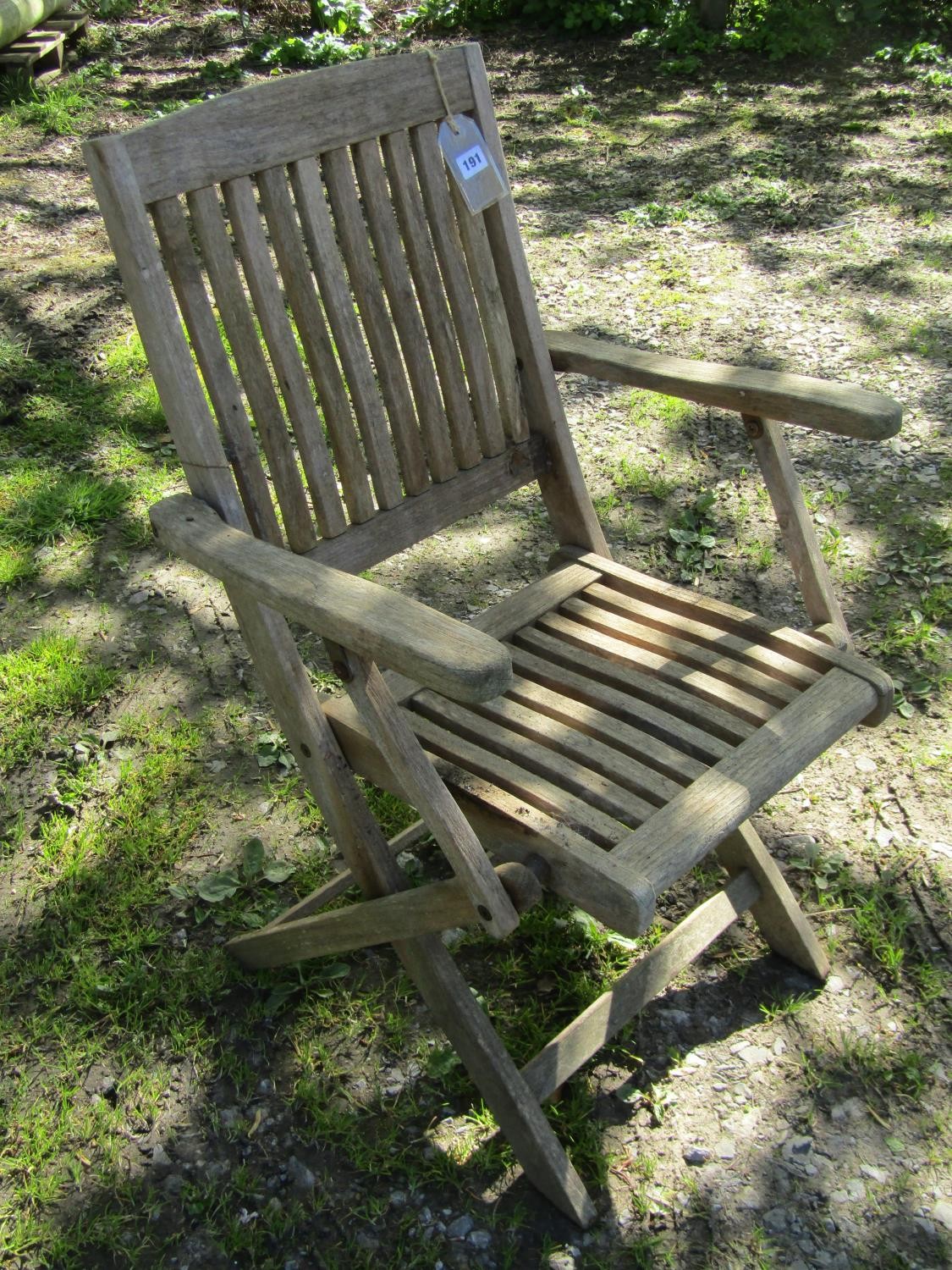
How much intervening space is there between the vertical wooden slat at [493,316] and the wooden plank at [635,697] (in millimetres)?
425

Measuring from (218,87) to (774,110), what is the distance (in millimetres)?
2894

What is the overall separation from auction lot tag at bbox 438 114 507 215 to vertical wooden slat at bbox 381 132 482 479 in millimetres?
70

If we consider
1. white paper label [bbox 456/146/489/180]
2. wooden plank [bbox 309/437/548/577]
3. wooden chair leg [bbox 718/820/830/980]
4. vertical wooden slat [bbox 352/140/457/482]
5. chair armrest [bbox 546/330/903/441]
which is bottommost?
wooden chair leg [bbox 718/820/830/980]

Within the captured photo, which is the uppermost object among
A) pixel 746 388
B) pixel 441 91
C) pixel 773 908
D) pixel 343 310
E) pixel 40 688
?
pixel 441 91

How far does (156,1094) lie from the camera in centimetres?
199

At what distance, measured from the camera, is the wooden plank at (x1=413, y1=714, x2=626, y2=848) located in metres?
1.60

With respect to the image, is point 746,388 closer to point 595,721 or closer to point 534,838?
point 595,721

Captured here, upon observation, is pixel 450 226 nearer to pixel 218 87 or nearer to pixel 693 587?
pixel 693 587

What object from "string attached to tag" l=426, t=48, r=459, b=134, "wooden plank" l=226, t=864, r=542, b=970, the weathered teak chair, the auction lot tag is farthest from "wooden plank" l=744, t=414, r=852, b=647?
"wooden plank" l=226, t=864, r=542, b=970

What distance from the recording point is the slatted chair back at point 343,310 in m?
1.66

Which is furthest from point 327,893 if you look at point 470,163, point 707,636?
point 470,163

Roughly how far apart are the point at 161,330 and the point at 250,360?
0.17 meters

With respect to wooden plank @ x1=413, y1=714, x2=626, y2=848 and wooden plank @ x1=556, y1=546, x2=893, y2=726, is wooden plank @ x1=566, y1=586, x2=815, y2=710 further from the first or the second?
wooden plank @ x1=413, y1=714, x2=626, y2=848

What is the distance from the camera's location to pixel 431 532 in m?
2.08
